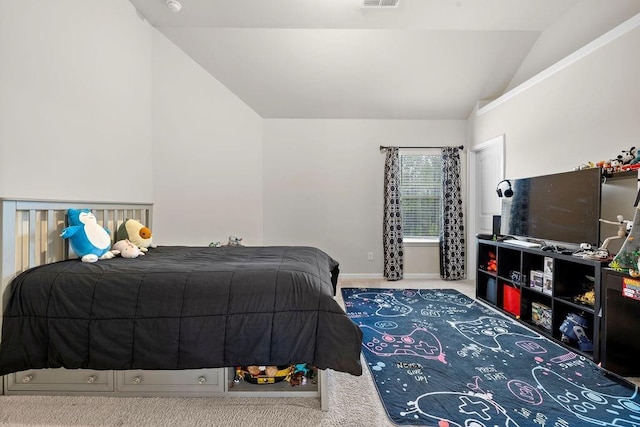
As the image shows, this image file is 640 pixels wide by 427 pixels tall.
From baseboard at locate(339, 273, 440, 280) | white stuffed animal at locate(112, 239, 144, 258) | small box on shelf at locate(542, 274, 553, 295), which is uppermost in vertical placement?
white stuffed animal at locate(112, 239, 144, 258)

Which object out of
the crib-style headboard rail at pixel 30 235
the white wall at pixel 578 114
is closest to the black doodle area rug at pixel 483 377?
the white wall at pixel 578 114

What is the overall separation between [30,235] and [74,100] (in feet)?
3.59

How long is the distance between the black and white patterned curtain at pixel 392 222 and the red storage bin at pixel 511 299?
57.4 inches

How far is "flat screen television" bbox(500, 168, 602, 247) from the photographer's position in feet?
7.09

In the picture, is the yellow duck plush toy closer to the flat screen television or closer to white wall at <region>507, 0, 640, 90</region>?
the flat screen television

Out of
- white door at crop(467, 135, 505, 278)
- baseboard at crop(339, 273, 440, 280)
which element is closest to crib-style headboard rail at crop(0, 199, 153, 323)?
baseboard at crop(339, 273, 440, 280)

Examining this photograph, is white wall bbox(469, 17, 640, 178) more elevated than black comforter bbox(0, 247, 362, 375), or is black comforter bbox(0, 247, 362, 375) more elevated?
white wall bbox(469, 17, 640, 178)

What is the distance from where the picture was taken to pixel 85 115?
7.60 feet

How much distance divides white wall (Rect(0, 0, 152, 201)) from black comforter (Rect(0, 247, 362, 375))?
86cm

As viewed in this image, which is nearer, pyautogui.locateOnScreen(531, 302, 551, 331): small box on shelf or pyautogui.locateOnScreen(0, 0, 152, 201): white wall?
pyautogui.locateOnScreen(0, 0, 152, 201): white wall

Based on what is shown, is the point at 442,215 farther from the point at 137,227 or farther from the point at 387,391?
the point at 137,227

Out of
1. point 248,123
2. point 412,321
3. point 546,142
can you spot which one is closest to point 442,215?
point 546,142

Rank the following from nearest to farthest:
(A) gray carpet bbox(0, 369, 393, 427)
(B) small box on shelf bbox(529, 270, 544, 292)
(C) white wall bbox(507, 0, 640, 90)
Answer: (A) gray carpet bbox(0, 369, 393, 427) < (C) white wall bbox(507, 0, 640, 90) < (B) small box on shelf bbox(529, 270, 544, 292)

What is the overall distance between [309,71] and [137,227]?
2.62 m
